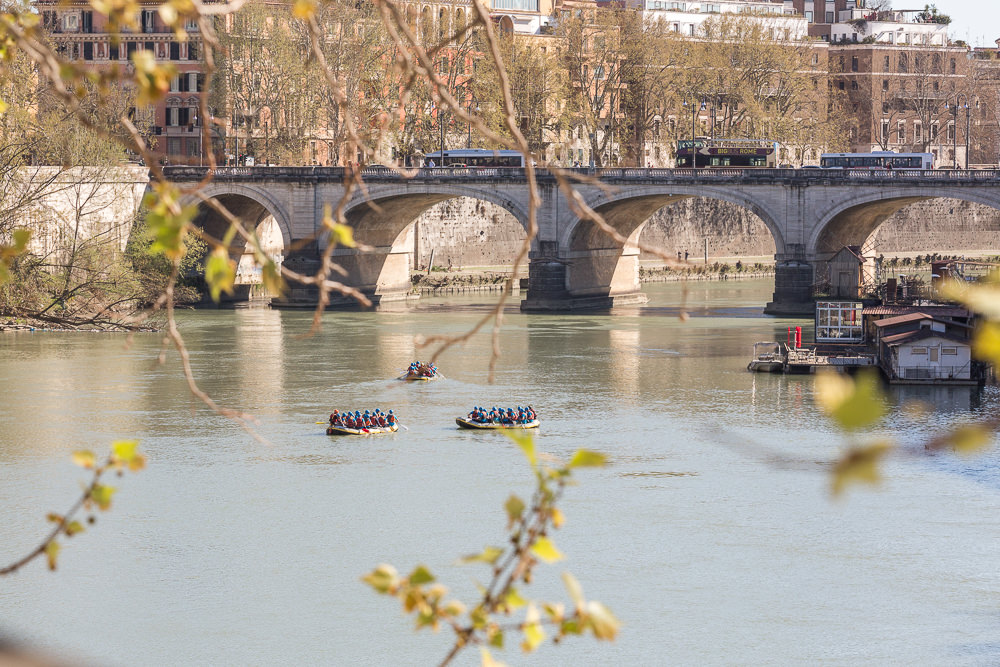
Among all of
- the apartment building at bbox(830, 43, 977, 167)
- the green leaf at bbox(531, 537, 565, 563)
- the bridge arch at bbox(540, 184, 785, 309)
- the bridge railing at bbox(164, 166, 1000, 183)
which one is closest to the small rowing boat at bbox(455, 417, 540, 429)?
the bridge railing at bbox(164, 166, 1000, 183)

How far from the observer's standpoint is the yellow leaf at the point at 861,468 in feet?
7.27

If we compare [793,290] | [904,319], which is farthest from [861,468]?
[793,290]

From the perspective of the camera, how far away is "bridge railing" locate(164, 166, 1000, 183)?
46.6 metres

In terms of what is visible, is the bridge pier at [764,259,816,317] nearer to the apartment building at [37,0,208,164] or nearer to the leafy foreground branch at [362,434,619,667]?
the apartment building at [37,0,208,164]

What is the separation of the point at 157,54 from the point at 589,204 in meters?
19.9

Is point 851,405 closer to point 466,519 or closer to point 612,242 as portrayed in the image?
point 466,519

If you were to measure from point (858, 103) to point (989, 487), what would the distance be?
60225mm

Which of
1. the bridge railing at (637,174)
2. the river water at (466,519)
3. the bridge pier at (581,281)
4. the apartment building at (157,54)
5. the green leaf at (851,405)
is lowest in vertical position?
the river water at (466,519)

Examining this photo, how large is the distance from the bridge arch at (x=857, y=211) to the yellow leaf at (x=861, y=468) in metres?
45.0

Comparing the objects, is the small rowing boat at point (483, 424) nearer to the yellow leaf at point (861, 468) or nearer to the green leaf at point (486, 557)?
the green leaf at point (486, 557)

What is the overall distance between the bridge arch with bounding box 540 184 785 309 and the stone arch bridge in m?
0.04

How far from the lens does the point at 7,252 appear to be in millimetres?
4117

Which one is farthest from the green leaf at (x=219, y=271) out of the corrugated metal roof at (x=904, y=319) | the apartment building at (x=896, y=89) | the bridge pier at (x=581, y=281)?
the apartment building at (x=896, y=89)

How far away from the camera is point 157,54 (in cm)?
5916
